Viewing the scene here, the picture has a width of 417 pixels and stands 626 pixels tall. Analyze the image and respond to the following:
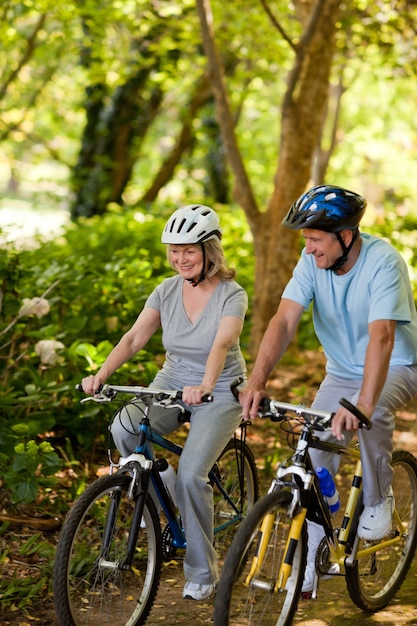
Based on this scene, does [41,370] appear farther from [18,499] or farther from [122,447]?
[122,447]

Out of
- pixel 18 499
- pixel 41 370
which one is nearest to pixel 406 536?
pixel 18 499

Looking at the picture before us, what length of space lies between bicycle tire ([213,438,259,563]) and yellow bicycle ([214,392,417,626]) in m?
0.47

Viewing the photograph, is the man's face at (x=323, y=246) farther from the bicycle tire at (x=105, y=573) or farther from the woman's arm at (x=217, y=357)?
the bicycle tire at (x=105, y=573)

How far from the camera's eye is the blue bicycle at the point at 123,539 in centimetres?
372

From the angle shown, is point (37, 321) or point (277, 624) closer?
point (277, 624)

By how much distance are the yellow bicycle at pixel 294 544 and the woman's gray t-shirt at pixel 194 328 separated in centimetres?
54

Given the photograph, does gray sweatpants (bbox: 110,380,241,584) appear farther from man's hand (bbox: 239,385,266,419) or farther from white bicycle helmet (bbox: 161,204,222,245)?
white bicycle helmet (bbox: 161,204,222,245)

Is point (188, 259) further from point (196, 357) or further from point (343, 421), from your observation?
point (343, 421)

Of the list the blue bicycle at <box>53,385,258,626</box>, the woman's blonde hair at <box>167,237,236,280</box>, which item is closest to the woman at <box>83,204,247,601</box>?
the woman's blonde hair at <box>167,237,236,280</box>

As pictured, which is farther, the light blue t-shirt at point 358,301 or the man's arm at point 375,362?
the light blue t-shirt at point 358,301

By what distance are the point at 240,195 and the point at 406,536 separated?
5323 millimetres

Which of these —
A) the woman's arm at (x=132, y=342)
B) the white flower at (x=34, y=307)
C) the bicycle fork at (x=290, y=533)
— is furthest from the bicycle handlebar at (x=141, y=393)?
the white flower at (x=34, y=307)

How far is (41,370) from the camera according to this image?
6.02 meters

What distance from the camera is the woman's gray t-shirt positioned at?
4.33 m
